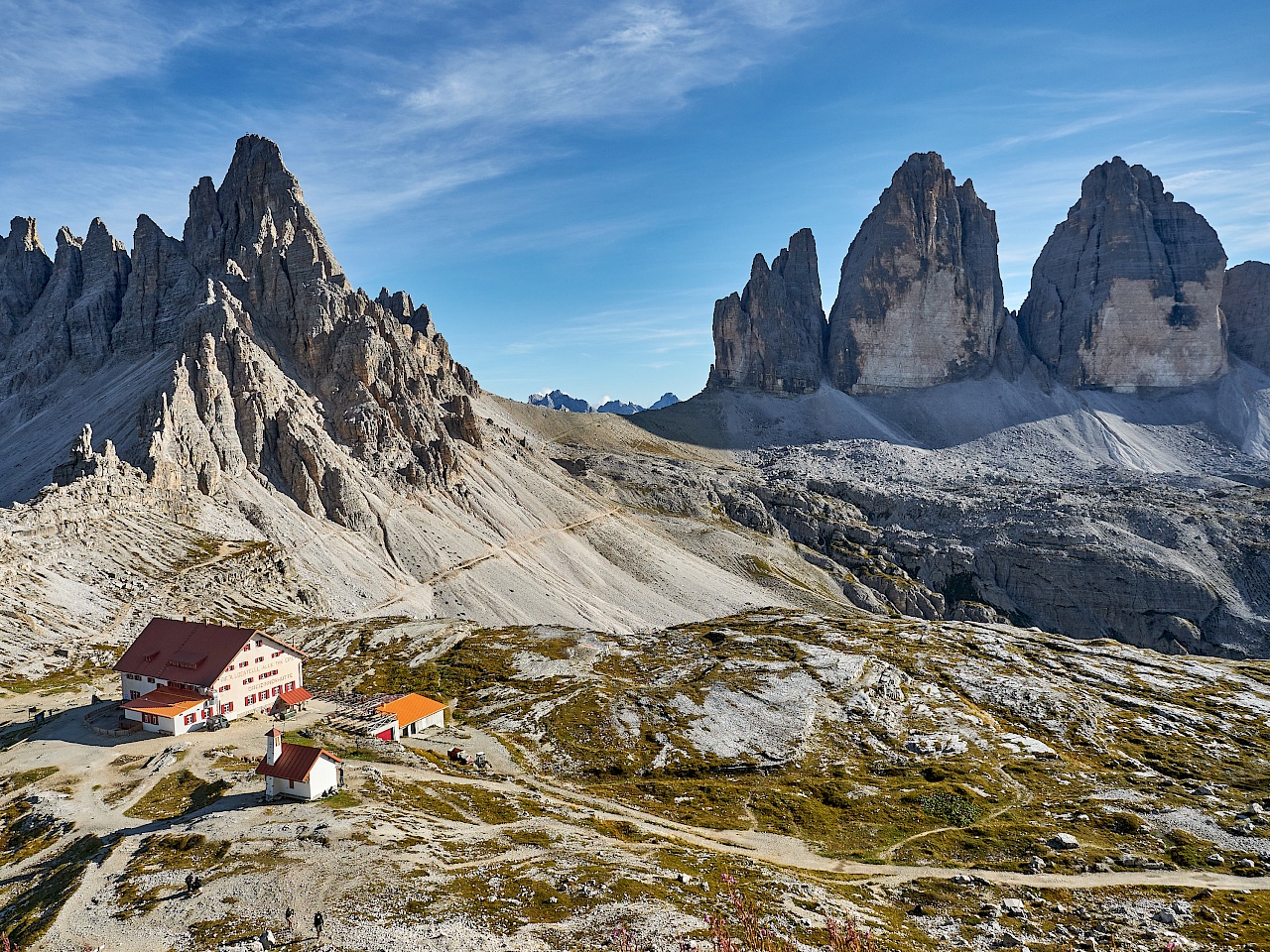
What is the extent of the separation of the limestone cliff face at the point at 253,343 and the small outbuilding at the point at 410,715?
2618 inches

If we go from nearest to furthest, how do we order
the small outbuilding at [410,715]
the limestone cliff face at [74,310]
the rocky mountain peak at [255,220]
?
the small outbuilding at [410,715] → the limestone cliff face at [74,310] → the rocky mountain peak at [255,220]

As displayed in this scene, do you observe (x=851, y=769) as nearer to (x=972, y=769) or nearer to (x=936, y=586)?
(x=972, y=769)

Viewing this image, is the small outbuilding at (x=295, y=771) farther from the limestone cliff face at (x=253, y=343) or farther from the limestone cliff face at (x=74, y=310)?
the limestone cliff face at (x=74, y=310)

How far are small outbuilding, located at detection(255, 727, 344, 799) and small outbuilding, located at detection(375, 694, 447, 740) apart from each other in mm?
13939

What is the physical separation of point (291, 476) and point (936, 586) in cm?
13736

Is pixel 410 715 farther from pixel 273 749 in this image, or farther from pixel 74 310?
pixel 74 310

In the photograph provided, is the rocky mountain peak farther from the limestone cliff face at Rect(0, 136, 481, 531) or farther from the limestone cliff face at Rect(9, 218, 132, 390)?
the limestone cliff face at Rect(9, 218, 132, 390)

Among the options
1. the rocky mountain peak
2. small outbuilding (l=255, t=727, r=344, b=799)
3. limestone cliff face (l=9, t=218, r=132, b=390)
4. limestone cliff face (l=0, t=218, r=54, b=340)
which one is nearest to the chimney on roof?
small outbuilding (l=255, t=727, r=344, b=799)

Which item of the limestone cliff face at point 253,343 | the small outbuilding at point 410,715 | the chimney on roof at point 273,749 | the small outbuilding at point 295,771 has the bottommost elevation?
the small outbuilding at point 410,715

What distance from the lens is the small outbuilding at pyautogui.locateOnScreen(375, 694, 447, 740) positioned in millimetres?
60562

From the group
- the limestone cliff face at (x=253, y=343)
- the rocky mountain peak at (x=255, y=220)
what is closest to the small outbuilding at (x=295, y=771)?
the limestone cliff face at (x=253, y=343)

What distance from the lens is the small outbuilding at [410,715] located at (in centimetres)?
6056

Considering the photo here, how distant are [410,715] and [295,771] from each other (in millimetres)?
17968

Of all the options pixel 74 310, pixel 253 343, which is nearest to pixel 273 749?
pixel 253 343
